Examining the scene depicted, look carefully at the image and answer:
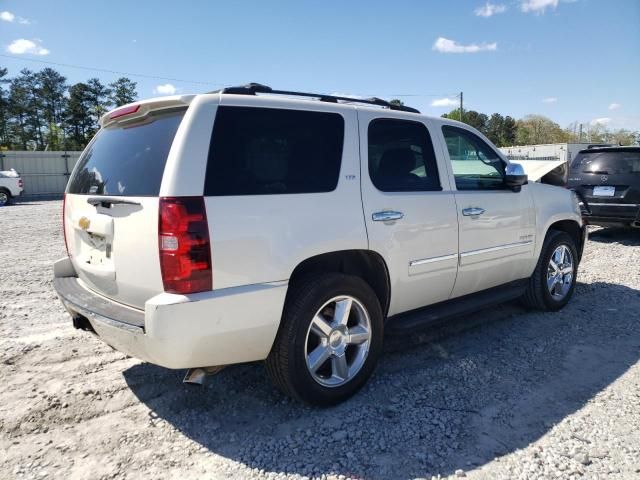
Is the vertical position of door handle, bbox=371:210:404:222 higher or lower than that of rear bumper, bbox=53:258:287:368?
higher

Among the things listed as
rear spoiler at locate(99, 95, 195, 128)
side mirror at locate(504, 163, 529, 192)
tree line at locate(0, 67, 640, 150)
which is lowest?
side mirror at locate(504, 163, 529, 192)

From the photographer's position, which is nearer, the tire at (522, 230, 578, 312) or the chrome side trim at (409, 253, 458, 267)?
the chrome side trim at (409, 253, 458, 267)

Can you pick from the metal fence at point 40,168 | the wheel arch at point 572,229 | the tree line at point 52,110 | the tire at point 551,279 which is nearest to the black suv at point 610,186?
the wheel arch at point 572,229

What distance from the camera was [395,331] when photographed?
3545 mm

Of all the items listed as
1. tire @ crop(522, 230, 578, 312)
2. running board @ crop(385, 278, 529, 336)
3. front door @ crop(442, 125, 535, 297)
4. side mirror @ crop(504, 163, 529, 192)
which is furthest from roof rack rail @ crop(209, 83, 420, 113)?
tire @ crop(522, 230, 578, 312)

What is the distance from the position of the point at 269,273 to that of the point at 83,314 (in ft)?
4.00

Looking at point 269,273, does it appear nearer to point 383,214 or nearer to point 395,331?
point 383,214

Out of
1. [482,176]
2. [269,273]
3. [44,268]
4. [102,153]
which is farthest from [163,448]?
[44,268]

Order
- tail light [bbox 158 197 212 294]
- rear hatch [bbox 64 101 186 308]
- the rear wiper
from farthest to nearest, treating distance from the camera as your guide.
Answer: the rear wiper < rear hatch [bbox 64 101 186 308] < tail light [bbox 158 197 212 294]

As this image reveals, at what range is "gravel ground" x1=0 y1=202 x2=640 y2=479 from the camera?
260 cm

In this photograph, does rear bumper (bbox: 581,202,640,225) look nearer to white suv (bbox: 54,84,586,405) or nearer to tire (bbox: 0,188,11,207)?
white suv (bbox: 54,84,586,405)

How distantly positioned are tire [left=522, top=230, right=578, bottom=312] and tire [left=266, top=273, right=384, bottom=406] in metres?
2.37

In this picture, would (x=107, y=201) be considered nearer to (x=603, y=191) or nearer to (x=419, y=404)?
(x=419, y=404)

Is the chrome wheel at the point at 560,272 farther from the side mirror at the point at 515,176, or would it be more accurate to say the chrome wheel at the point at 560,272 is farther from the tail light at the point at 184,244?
the tail light at the point at 184,244
